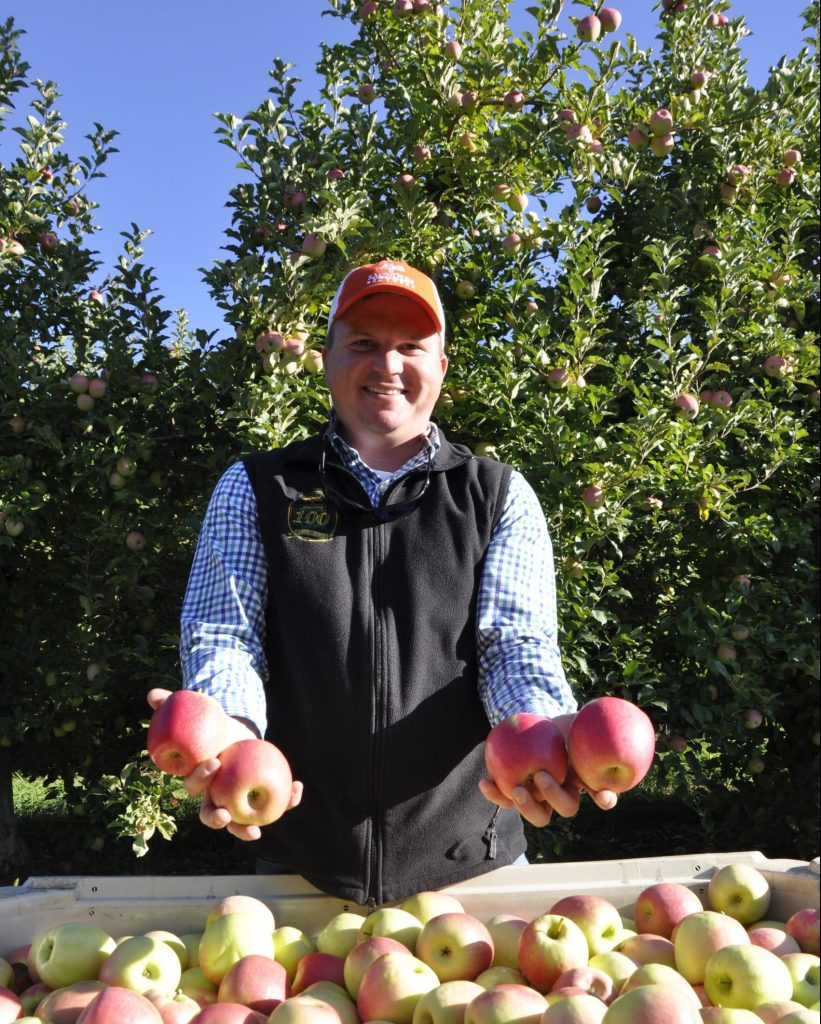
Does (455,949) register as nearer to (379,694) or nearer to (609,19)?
(379,694)

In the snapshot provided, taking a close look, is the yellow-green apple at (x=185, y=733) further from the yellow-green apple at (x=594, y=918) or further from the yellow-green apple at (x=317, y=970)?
the yellow-green apple at (x=594, y=918)

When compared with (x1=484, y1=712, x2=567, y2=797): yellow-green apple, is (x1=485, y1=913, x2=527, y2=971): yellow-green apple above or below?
below

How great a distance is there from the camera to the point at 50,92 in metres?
4.32

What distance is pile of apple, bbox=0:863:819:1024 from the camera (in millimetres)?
1418

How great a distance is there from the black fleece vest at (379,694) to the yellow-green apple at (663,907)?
0.33m

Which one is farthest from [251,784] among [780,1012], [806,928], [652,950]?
[806,928]

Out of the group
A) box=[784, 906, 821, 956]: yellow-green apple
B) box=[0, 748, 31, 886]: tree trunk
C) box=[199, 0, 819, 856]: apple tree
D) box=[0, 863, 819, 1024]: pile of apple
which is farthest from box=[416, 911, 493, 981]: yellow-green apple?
box=[0, 748, 31, 886]: tree trunk

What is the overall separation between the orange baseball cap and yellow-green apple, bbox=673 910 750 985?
4.46 feet

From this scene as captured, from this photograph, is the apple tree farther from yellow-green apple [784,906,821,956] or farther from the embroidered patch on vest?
yellow-green apple [784,906,821,956]

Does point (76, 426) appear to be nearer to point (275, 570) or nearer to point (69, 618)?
point (69, 618)

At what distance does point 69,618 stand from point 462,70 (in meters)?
3.18

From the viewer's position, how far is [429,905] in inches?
71.1

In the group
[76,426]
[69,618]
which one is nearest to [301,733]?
[76,426]

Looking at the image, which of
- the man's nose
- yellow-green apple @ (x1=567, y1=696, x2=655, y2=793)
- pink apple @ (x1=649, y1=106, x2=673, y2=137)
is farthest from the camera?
pink apple @ (x1=649, y1=106, x2=673, y2=137)
